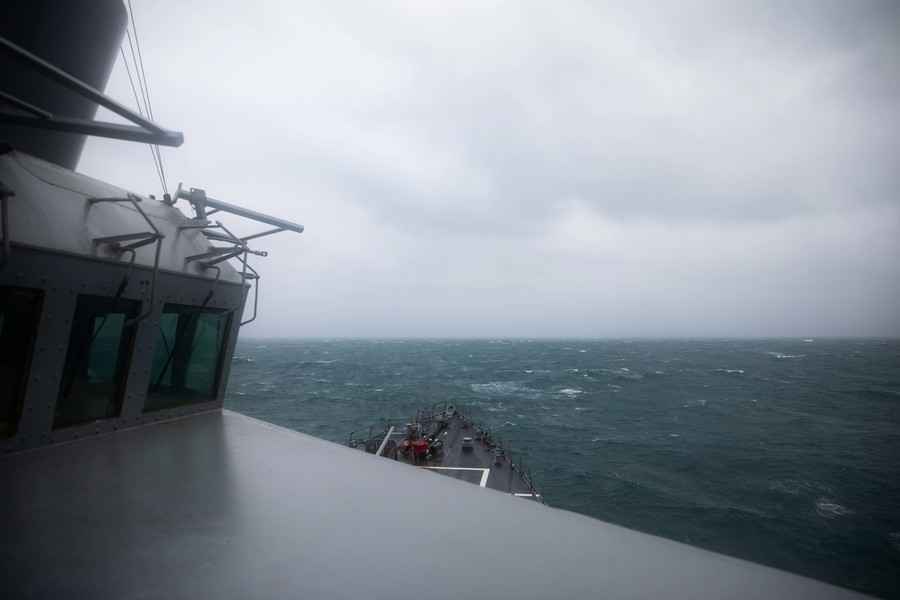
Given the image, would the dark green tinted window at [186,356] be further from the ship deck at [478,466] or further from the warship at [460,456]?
the warship at [460,456]

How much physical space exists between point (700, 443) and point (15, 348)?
50433 millimetres

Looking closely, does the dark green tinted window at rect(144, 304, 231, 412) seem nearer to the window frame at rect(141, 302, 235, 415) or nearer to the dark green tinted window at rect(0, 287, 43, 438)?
the window frame at rect(141, 302, 235, 415)

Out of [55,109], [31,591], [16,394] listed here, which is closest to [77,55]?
[55,109]

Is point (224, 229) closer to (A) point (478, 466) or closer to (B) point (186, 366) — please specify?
(B) point (186, 366)

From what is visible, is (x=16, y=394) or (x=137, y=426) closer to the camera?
(x=16, y=394)

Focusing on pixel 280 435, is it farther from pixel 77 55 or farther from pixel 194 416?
pixel 77 55

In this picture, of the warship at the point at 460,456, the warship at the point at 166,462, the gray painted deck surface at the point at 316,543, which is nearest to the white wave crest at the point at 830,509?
the warship at the point at 460,456

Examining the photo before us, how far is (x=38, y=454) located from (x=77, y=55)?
6.88 m

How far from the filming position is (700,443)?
41.4 meters

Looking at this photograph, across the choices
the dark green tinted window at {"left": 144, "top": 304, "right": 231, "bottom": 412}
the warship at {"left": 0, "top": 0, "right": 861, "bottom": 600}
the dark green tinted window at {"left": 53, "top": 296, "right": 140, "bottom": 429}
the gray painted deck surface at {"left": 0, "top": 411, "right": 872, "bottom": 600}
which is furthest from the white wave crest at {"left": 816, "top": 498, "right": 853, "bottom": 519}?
the dark green tinted window at {"left": 53, "top": 296, "right": 140, "bottom": 429}

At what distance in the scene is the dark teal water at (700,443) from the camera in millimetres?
23828

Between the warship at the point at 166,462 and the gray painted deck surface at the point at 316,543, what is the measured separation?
16 millimetres

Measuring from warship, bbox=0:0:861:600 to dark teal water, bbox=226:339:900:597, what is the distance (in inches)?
1029

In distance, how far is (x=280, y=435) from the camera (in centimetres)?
520
